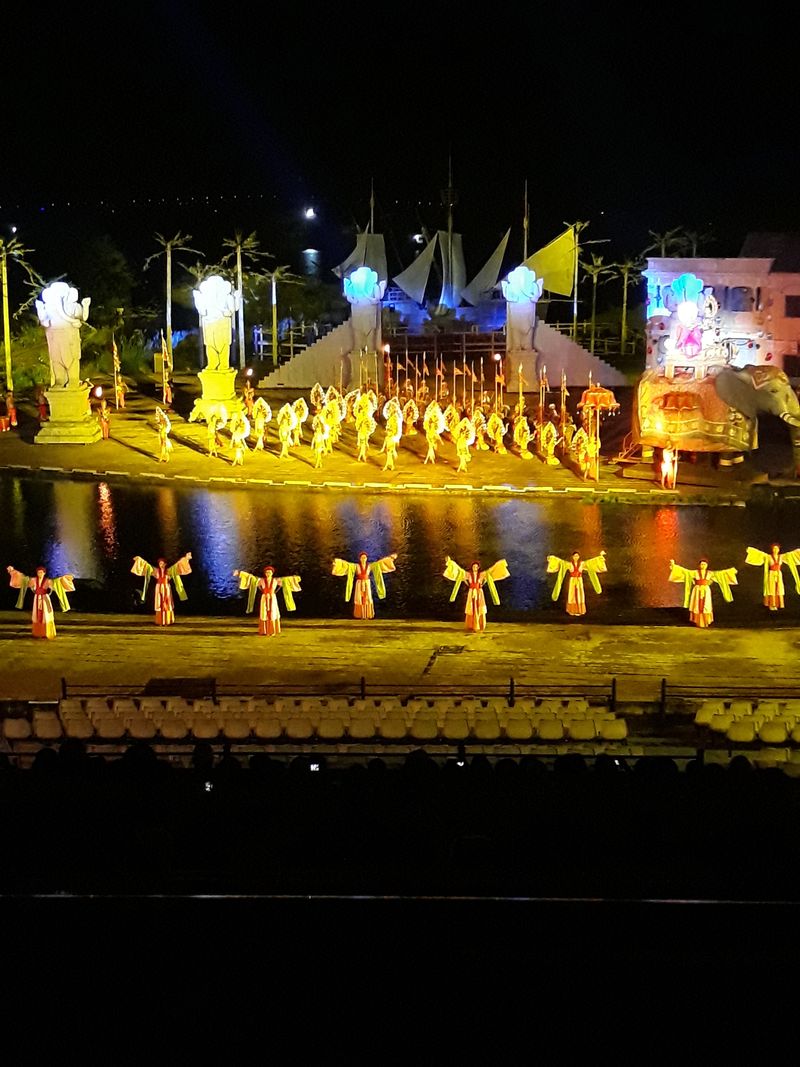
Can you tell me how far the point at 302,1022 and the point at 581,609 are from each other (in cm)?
1353

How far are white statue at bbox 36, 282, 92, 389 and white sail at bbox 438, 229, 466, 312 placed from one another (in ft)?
80.9

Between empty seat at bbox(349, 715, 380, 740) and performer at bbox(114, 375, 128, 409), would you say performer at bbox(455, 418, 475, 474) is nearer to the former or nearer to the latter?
performer at bbox(114, 375, 128, 409)

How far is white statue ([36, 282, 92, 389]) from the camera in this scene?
38531 millimetres

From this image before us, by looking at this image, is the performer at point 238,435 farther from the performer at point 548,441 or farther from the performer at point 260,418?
the performer at point 548,441

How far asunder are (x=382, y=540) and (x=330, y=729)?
14.4 metres

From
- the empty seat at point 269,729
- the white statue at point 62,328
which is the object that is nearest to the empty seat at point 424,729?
the empty seat at point 269,729

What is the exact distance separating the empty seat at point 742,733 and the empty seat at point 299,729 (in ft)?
12.5

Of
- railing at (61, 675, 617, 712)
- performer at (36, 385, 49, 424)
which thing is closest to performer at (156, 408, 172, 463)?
performer at (36, 385, 49, 424)

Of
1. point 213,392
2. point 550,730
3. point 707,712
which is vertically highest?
point 213,392

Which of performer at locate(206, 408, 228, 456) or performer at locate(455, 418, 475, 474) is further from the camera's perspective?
performer at locate(206, 408, 228, 456)

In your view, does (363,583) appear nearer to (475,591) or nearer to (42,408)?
(475,591)

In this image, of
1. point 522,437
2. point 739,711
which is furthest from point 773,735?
point 522,437

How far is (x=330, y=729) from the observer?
41.9ft

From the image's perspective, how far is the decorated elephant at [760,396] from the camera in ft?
106
